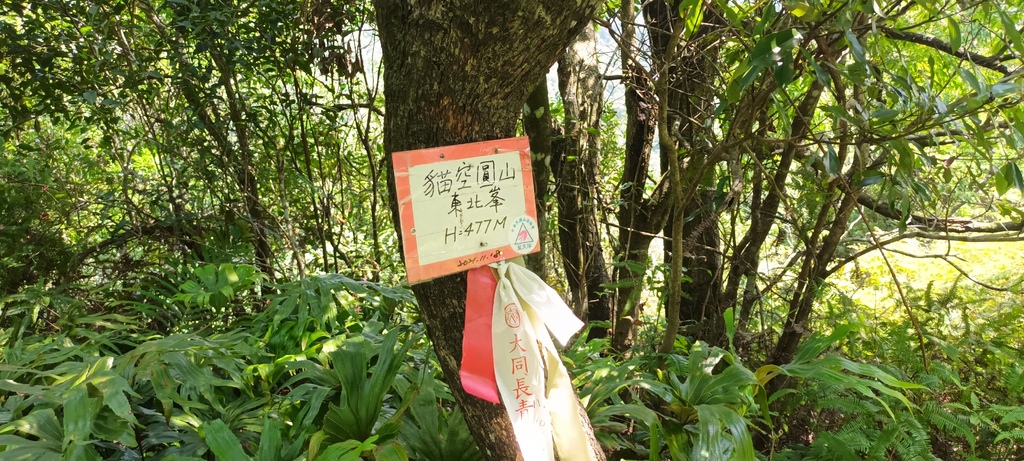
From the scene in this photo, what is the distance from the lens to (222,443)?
119 cm

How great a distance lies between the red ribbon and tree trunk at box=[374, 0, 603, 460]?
0.03 m

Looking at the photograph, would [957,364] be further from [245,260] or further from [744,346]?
[245,260]

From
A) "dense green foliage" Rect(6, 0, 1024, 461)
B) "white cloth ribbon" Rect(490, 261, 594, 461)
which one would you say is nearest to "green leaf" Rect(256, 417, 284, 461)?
"dense green foliage" Rect(6, 0, 1024, 461)

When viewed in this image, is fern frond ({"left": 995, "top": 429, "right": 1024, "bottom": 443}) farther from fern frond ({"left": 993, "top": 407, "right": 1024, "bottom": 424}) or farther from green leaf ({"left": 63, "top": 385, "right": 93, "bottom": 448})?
green leaf ({"left": 63, "top": 385, "right": 93, "bottom": 448})

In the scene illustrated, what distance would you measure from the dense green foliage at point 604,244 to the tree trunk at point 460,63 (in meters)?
0.36

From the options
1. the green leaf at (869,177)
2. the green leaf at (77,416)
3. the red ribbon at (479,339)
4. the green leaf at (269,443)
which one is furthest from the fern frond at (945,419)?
the green leaf at (77,416)

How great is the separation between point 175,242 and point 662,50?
2562 mm

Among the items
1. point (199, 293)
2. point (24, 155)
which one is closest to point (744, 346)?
point (199, 293)

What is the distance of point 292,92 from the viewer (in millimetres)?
3199

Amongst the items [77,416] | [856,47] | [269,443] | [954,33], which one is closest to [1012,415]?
[954,33]

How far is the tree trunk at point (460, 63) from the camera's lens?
3.03ft

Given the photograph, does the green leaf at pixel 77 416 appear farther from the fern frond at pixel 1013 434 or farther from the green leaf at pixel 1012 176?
the fern frond at pixel 1013 434

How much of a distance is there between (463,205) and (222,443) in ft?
2.40

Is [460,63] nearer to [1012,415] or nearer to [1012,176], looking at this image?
[1012,176]
